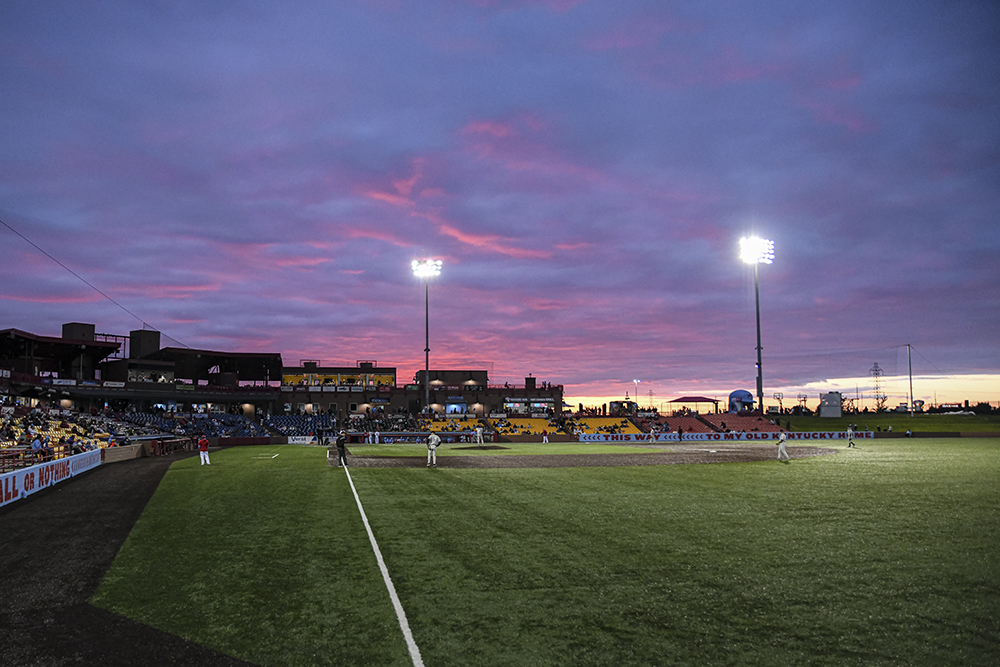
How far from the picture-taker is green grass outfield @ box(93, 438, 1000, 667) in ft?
21.6

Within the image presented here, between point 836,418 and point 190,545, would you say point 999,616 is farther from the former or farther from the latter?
point 836,418

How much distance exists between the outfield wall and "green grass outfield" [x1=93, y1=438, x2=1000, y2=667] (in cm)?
648

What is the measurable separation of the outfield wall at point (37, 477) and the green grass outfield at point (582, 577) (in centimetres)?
648

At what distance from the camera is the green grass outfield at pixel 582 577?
259 inches

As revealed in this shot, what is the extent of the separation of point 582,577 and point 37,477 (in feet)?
76.7

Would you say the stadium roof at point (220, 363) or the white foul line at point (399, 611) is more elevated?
the stadium roof at point (220, 363)

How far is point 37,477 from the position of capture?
22.7 m

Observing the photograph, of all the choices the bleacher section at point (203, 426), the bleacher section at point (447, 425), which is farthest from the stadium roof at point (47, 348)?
the bleacher section at point (447, 425)

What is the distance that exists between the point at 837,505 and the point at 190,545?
16.0 meters

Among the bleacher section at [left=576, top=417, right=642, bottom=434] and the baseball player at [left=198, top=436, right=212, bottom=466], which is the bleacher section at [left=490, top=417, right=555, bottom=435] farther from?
the baseball player at [left=198, top=436, right=212, bottom=466]

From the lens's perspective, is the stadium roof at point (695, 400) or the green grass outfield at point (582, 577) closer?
the green grass outfield at point (582, 577)

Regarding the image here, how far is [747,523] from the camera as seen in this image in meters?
13.5

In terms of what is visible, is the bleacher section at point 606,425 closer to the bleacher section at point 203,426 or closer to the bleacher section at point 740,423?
the bleacher section at point 740,423

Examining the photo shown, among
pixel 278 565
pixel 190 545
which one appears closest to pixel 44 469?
pixel 190 545
